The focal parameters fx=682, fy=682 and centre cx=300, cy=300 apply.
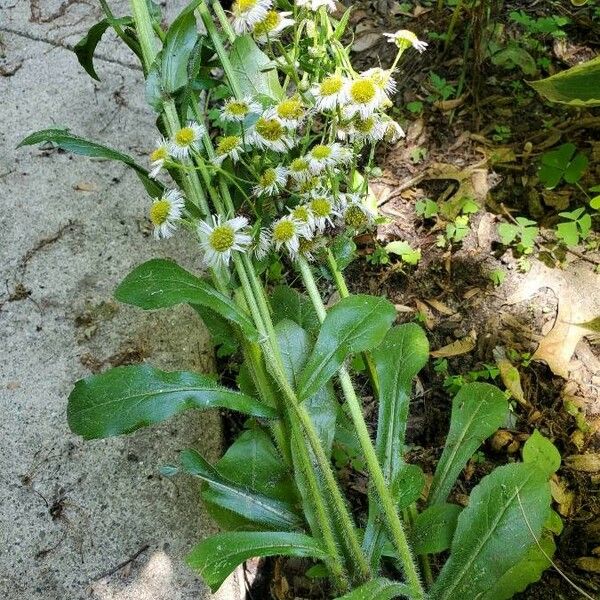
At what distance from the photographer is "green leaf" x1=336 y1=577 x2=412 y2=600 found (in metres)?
1.22

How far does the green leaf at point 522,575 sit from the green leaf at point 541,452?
0.63ft

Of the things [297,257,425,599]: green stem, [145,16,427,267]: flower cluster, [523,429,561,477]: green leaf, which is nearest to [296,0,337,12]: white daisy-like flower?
[145,16,427,267]: flower cluster

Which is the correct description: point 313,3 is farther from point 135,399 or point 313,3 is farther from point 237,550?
point 237,550

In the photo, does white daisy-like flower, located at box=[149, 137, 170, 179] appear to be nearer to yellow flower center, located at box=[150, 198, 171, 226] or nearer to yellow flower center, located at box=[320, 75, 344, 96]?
yellow flower center, located at box=[150, 198, 171, 226]

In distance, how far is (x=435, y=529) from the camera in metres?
1.48

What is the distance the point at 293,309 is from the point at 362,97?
57 centimetres

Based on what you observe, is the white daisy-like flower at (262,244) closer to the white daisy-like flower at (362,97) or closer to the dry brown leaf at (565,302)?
the white daisy-like flower at (362,97)

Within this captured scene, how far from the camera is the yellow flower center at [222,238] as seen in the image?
1.43 m

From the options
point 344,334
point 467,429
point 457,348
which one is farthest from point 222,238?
point 457,348

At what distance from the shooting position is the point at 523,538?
1407 mm

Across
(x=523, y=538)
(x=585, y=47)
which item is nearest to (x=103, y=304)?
(x=523, y=538)

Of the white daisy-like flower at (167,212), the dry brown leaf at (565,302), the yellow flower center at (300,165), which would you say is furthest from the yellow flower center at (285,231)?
the dry brown leaf at (565,302)

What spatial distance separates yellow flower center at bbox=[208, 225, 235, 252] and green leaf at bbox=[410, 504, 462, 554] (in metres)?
0.73

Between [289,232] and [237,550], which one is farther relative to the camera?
[289,232]
